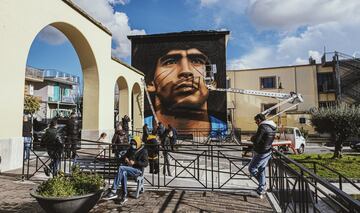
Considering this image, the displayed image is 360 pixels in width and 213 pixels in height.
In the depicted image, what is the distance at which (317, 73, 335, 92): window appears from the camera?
2832cm

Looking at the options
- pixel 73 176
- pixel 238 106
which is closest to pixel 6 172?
pixel 73 176

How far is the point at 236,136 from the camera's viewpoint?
64.3ft

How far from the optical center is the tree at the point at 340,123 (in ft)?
44.6

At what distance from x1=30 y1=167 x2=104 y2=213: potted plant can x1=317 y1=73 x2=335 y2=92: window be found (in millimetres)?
29199

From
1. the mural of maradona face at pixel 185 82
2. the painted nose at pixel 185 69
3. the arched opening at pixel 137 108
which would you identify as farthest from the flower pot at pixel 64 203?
the painted nose at pixel 185 69

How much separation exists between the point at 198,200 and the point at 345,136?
11.8m

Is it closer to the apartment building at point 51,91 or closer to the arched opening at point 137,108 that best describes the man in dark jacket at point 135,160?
the arched opening at point 137,108

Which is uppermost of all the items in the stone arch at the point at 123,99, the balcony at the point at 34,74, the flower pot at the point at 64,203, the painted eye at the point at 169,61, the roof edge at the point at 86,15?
the balcony at the point at 34,74

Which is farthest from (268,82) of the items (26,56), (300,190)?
(300,190)

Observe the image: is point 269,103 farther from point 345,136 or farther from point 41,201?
point 41,201

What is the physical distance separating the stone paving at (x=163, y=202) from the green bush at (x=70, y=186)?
0.80m

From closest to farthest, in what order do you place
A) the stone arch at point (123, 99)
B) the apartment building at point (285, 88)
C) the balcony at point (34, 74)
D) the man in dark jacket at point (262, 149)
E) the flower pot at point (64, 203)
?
the flower pot at point (64, 203) → the man in dark jacket at point (262, 149) → the stone arch at point (123, 99) → the apartment building at point (285, 88) → the balcony at point (34, 74)

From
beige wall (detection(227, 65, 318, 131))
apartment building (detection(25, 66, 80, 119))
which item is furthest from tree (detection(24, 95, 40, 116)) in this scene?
beige wall (detection(227, 65, 318, 131))

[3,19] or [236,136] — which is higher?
[3,19]
